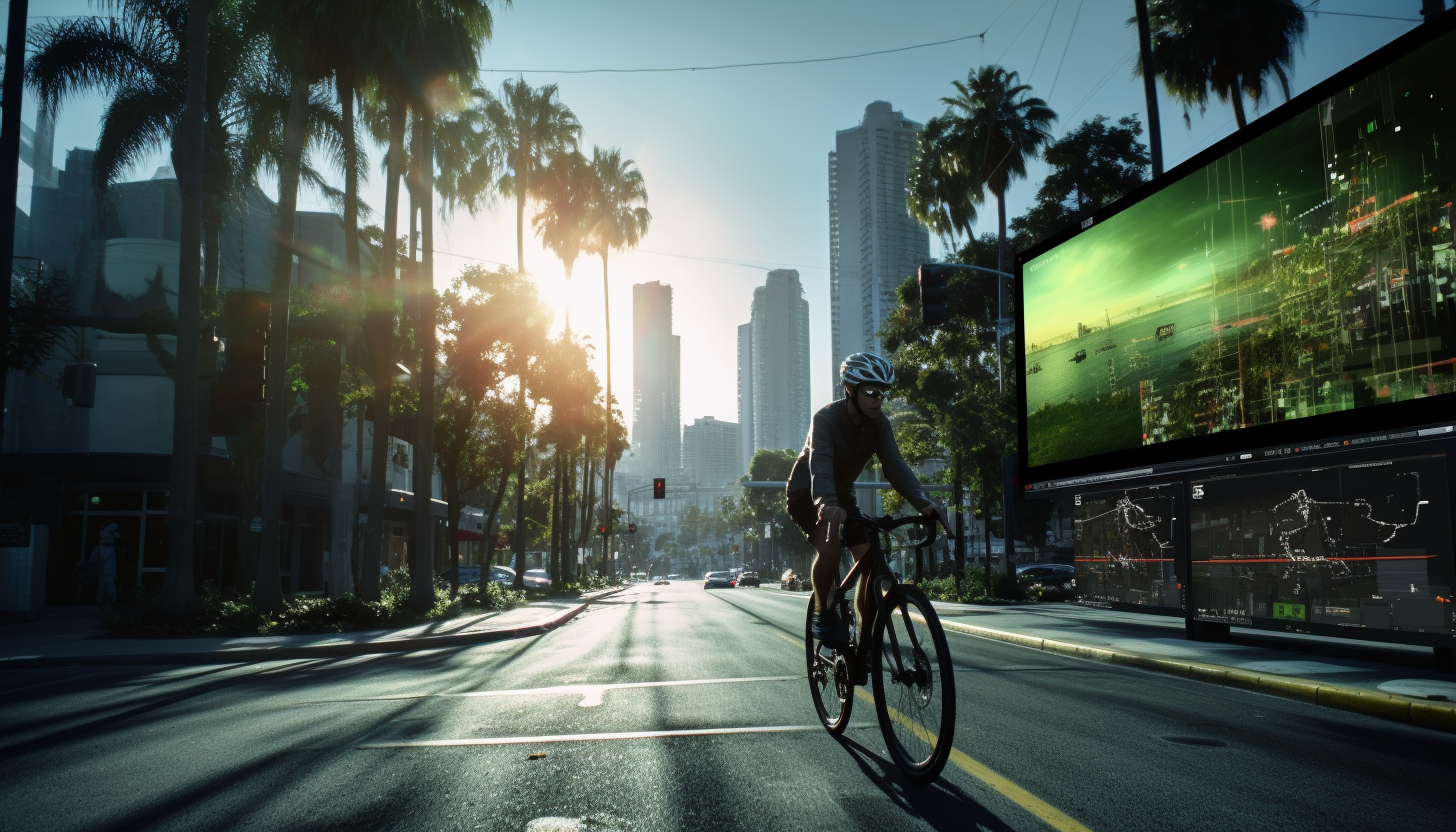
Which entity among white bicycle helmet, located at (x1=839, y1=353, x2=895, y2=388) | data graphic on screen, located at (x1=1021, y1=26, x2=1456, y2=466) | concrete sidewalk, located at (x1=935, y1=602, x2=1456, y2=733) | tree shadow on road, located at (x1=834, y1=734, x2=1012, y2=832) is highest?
data graphic on screen, located at (x1=1021, y1=26, x2=1456, y2=466)

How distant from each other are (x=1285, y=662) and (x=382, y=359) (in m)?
16.8

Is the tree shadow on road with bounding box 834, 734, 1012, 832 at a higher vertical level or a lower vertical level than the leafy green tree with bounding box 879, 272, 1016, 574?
lower

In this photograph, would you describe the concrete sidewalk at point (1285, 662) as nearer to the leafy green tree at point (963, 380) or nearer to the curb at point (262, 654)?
the curb at point (262, 654)

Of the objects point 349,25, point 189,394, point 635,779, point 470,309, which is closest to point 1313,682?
point 635,779

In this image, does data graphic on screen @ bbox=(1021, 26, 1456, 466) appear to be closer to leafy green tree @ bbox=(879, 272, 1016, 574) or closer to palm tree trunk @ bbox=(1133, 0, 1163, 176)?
palm tree trunk @ bbox=(1133, 0, 1163, 176)

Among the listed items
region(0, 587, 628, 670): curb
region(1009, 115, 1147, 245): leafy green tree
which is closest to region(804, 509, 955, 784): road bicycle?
region(0, 587, 628, 670): curb

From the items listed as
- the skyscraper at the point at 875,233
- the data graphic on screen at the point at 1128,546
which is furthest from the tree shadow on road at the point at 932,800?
the skyscraper at the point at 875,233

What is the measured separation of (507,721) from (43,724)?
3.65 meters

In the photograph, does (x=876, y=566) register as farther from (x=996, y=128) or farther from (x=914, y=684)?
(x=996, y=128)

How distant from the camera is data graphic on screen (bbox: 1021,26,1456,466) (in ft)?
26.1

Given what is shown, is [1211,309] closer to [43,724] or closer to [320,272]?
[43,724]

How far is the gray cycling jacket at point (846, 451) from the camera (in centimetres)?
520

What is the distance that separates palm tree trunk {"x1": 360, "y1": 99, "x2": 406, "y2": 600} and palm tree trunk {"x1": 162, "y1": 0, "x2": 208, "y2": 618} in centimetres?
354

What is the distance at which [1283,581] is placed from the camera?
10.1 m
